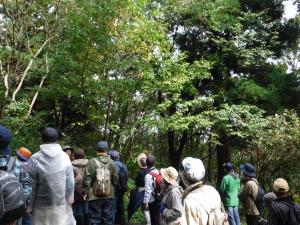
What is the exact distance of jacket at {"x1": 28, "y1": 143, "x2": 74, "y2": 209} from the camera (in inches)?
224

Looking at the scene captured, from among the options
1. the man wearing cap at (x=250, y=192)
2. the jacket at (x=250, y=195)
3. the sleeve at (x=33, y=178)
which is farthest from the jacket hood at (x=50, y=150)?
the jacket at (x=250, y=195)

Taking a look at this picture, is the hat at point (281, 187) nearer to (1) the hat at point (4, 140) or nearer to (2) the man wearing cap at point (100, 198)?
(1) the hat at point (4, 140)

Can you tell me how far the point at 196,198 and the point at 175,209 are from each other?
1.20 metres

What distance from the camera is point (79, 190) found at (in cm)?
796

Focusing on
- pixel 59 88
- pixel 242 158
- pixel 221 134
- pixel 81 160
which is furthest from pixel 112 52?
pixel 242 158

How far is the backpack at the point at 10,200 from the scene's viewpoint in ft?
12.0

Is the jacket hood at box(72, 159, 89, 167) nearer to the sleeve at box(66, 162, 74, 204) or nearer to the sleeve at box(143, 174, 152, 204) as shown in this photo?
the sleeve at box(143, 174, 152, 204)

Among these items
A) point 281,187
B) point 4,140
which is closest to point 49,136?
point 4,140

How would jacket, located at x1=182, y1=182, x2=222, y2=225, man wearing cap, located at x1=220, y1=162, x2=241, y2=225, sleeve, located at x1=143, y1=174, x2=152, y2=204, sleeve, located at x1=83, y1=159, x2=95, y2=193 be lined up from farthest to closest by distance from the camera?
man wearing cap, located at x1=220, y1=162, x2=241, y2=225, sleeve, located at x1=143, y1=174, x2=152, y2=204, sleeve, located at x1=83, y1=159, x2=95, y2=193, jacket, located at x1=182, y1=182, x2=222, y2=225

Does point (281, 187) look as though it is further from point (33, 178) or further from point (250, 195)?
point (250, 195)

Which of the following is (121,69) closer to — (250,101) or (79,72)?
(79,72)

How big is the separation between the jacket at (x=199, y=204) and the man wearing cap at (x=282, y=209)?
868mm

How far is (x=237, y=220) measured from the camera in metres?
10.1

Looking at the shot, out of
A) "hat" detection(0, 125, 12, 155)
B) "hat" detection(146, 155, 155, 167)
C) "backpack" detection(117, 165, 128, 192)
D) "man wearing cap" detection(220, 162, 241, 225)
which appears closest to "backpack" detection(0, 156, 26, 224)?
"hat" detection(0, 125, 12, 155)
